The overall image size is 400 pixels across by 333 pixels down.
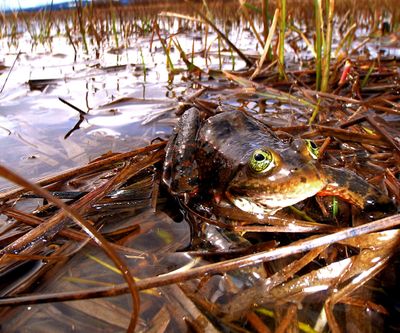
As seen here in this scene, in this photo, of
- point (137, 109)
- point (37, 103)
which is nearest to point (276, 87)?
point (137, 109)

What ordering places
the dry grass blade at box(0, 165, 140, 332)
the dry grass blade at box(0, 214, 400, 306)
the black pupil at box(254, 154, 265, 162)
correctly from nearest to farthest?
the dry grass blade at box(0, 165, 140, 332) → the dry grass blade at box(0, 214, 400, 306) → the black pupil at box(254, 154, 265, 162)

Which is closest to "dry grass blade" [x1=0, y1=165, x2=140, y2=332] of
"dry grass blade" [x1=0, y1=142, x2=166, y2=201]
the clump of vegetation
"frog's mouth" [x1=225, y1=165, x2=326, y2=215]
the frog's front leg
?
the clump of vegetation

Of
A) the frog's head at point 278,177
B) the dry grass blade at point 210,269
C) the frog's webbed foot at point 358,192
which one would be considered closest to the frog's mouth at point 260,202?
the frog's head at point 278,177

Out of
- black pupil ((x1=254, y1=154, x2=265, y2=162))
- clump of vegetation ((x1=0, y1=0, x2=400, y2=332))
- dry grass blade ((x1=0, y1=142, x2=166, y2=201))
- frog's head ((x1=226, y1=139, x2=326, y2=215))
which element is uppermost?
black pupil ((x1=254, y1=154, x2=265, y2=162))

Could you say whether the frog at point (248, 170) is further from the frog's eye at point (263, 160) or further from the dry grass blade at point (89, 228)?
the dry grass blade at point (89, 228)

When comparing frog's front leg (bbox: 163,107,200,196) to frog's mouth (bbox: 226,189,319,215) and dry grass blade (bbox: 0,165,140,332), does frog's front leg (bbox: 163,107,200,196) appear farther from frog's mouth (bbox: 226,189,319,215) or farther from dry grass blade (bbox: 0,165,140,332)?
dry grass blade (bbox: 0,165,140,332)

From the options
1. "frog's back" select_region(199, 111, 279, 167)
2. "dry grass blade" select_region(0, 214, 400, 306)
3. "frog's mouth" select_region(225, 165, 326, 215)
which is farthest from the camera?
"frog's back" select_region(199, 111, 279, 167)

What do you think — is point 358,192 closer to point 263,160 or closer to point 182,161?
point 263,160

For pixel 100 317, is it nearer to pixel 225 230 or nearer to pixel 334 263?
pixel 225 230
